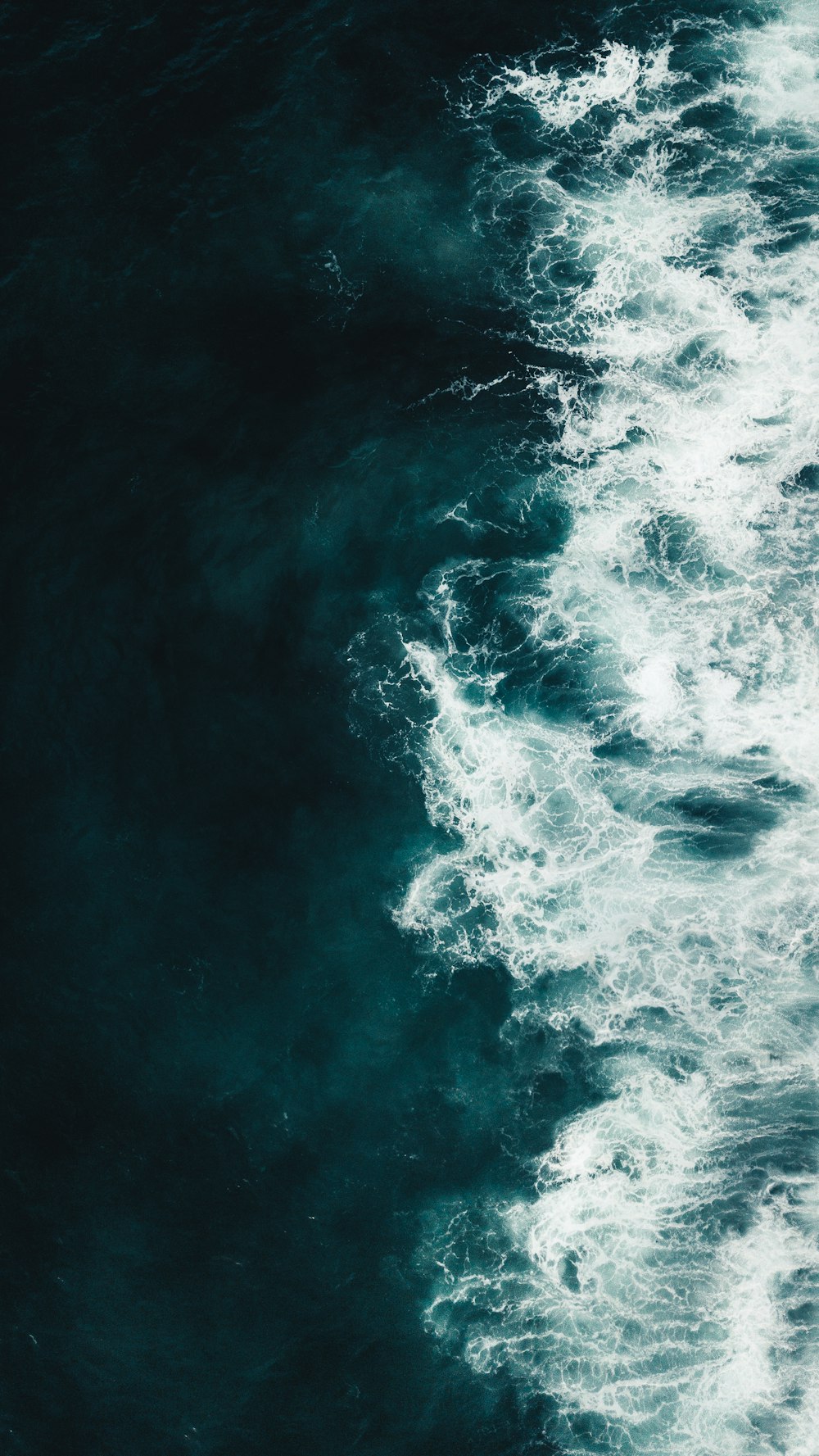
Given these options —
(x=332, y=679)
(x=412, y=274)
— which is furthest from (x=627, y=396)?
(x=332, y=679)

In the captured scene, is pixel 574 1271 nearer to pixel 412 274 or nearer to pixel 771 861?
pixel 771 861

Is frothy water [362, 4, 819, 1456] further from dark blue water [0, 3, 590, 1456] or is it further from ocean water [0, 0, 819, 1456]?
dark blue water [0, 3, 590, 1456]

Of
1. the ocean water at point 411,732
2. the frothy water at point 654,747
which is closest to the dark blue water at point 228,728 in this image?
the ocean water at point 411,732

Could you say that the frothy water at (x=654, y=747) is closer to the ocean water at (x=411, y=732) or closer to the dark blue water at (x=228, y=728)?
the ocean water at (x=411, y=732)

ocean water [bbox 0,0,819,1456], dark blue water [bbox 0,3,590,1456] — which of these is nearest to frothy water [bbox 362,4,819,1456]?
ocean water [bbox 0,0,819,1456]

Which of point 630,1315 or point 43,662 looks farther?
point 43,662

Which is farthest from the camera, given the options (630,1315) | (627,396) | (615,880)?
(627,396)
